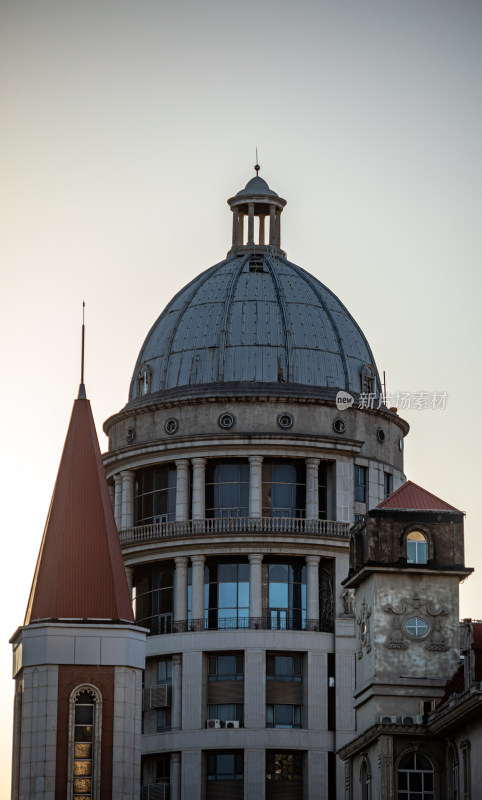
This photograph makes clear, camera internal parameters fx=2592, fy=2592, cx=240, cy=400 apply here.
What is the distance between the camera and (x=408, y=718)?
11494cm

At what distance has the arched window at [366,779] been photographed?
11650cm

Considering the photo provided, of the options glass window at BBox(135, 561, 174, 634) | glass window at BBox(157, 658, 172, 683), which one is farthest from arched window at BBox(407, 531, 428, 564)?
glass window at BBox(135, 561, 174, 634)

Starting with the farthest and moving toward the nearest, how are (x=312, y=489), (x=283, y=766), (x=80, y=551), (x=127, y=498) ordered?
(x=127, y=498), (x=312, y=489), (x=283, y=766), (x=80, y=551)

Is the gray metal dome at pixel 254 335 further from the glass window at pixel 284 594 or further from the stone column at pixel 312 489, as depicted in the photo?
the glass window at pixel 284 594

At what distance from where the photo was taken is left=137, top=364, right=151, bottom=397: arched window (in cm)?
14925

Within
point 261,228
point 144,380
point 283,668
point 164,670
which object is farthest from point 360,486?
point 261,228

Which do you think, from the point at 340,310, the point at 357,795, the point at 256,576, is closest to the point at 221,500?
the point at 256,576

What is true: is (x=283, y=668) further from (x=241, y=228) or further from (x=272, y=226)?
(x=241, y=228)

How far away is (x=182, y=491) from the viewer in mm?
144750

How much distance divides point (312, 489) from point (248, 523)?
13.5 feet

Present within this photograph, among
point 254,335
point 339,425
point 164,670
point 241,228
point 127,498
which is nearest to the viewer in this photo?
point 164,670

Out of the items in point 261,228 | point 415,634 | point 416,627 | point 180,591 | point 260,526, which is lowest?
point 415,634

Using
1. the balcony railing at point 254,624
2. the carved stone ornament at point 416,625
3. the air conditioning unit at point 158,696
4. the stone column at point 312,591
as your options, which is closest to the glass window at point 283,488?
the stone column at point 312,591

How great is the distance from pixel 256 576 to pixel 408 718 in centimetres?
2903
